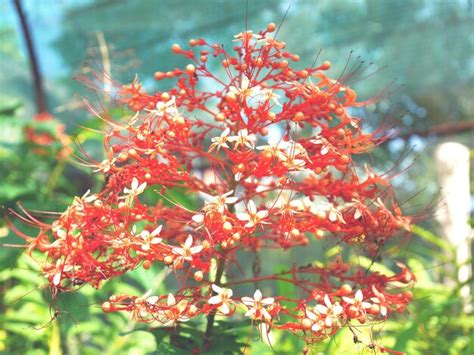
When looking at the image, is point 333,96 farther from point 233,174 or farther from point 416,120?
point 416,120

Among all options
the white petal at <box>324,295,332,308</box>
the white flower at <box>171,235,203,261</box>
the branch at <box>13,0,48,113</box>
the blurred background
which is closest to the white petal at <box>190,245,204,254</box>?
the white flower at <box>171,235,203,261</box>

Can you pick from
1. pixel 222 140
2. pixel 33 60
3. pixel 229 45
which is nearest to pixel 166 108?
pixel 222 140

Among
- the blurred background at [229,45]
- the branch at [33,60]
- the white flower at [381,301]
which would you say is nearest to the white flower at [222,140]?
the white flower at [381,301]

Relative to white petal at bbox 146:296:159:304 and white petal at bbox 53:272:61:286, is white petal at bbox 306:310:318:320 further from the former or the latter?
white petal at bbox 53:272:61:286

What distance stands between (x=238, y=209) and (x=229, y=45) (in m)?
1.76

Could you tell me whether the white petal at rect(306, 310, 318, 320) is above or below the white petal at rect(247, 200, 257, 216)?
below

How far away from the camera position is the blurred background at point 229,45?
2104mm

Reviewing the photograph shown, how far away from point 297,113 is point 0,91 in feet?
10.1

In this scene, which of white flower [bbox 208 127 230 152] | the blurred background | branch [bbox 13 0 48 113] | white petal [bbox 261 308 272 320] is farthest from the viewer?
branch [bbox 13 0 48 113]

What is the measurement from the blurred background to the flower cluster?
2.92 feet

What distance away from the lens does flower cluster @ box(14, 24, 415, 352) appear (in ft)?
3.06

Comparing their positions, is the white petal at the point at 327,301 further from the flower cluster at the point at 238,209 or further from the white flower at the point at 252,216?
the white flower at the point at 252,216

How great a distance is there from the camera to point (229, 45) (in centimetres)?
272

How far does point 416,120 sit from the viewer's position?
3.54m
